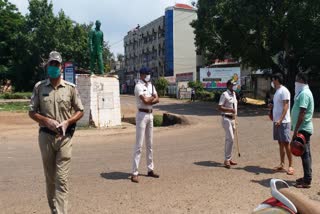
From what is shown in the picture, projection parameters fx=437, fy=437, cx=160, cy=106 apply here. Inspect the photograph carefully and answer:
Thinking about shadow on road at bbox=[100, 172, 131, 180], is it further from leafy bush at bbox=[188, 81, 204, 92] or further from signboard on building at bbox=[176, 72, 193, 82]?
signboard on building at bbox=[176, 72, 193, 82]

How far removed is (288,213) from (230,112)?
5453mm

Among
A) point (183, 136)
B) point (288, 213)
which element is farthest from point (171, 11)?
point (288, 213)

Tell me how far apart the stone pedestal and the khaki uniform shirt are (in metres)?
11.8

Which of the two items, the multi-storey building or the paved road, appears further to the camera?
the multi-storey building

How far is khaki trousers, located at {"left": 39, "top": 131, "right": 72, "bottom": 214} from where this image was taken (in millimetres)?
4980

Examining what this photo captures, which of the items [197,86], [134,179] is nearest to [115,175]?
[134,179]

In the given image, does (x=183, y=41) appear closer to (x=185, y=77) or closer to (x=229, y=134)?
(x=185, y=77)

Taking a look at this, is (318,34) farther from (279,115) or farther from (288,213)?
(288,213)

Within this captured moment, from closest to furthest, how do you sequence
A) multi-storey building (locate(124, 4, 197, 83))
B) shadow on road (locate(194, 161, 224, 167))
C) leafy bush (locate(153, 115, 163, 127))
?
shadow on road (locate(194, 161, 224, 167)) < leafy bush (locate(153, 115, 163, 127)) < multi-storey building (locate(124, 4, 197, 83))

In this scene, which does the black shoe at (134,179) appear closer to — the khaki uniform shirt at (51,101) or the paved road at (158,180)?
the paved road at (158,180)

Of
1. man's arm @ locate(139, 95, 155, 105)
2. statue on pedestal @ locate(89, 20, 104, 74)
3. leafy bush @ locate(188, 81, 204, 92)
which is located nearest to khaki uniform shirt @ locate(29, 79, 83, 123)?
man's arm @ locate(139, 95, 155, 105)

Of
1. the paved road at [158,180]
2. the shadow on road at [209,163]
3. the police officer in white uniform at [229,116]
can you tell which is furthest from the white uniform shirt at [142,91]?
the shadow on road at [209,163]

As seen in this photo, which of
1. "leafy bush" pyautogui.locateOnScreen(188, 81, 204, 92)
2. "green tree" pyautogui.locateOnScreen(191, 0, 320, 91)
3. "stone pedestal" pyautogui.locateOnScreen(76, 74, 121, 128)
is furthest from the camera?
"leafy bush" pyautogui.locateOnScreen(188, 81, 204, 92)

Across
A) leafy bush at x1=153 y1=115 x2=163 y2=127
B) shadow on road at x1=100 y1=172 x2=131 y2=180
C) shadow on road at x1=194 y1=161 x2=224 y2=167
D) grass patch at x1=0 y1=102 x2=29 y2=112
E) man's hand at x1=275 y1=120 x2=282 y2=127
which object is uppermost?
man's hand at x1=275 y1=120 x2=282 y2=127
